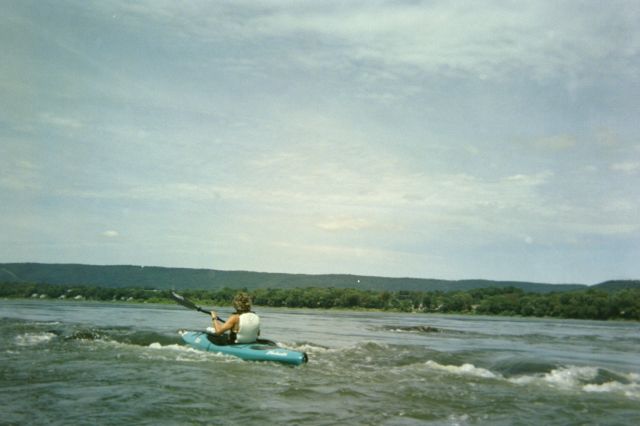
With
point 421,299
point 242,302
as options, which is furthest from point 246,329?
point 421,299

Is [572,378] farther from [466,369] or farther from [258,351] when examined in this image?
[258,351]

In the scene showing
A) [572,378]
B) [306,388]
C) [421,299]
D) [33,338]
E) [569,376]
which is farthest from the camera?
[421,299]

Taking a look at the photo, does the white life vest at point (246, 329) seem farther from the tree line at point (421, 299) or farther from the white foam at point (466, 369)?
the tree line at point (421, 299)

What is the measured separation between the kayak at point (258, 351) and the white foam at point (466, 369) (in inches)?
201

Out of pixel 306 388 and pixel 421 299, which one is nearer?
pixel 306 388

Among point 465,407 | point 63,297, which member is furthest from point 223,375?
point 63,297

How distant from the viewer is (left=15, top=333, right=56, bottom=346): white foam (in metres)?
22.1

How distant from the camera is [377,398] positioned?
12680 millimetres

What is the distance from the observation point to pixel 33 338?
24.1 meters

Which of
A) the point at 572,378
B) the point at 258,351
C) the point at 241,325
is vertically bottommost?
the point at 572,378

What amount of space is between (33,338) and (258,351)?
1255cm

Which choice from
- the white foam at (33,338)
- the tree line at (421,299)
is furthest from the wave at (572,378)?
the tree line at (421,299)

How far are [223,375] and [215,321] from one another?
14.3ft

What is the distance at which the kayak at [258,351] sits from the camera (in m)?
16.9
